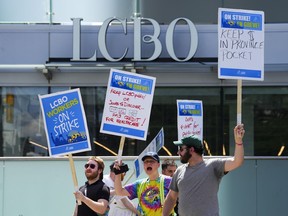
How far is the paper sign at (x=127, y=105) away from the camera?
8586 mm

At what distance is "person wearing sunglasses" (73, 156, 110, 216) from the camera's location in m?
7.70

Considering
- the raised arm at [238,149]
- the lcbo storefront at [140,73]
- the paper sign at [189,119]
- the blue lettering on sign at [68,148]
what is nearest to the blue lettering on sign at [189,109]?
the paper sign at [189,119]

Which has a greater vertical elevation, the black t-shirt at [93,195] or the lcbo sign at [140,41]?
the lcbo sign at [140,41]

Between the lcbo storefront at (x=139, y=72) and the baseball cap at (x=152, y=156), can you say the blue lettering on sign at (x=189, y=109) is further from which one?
the lcbo storefront at (x=139, y=72)

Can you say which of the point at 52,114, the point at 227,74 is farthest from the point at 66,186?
the point at 227,74

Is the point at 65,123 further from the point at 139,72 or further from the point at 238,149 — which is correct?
the point at 139,72

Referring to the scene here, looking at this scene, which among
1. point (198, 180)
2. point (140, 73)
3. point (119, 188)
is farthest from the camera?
point (140, 73)

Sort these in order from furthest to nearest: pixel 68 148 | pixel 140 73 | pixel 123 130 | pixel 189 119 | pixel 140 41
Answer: pixel 140 73 < pixel 140 41 < pixel 189 119 < pixel 123 130 < pixel 68 148

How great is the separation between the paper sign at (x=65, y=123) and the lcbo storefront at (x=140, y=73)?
289 inches

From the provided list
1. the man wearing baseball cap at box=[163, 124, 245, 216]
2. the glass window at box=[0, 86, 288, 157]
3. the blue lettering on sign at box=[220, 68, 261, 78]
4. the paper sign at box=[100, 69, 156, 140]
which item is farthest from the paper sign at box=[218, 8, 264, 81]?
the glass window at box=[0, 86, 288, 157]

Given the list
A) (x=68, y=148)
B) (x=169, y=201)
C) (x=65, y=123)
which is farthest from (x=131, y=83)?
(x=169, y=201)

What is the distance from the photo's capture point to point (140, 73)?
16578 millimetres

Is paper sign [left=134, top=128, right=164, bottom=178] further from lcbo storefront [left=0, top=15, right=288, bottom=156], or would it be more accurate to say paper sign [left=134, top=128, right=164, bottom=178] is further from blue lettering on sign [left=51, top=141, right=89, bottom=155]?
lcbo storefront [left=0, top=15, right=288, bottom=156]

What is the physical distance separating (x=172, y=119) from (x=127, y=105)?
813cm
